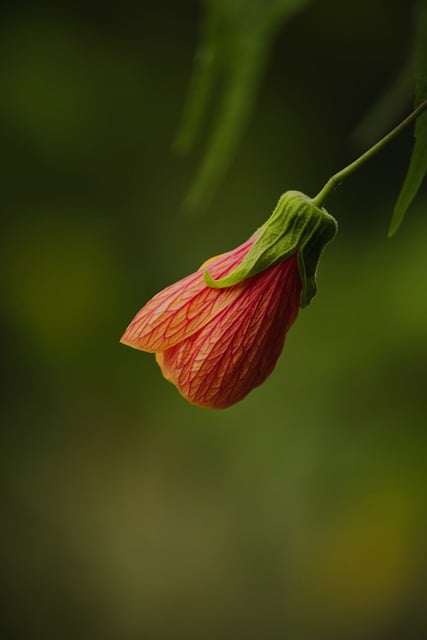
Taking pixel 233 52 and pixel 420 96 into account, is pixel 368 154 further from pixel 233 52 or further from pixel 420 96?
pixel 233 52

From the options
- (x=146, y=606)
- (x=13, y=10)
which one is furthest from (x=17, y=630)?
(x=13, y=10)

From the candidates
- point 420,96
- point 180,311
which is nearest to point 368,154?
point 420,96

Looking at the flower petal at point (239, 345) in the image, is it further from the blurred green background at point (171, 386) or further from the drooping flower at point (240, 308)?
the blurred green background at point (171, 386)

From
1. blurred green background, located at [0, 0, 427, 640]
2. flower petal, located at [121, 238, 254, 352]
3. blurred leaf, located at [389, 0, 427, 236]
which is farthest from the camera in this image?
blurred green background, located at [0, 0, 427, 640]

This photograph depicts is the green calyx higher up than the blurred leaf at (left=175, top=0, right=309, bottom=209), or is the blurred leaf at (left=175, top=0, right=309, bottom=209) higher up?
the blurred leaf at (left=175, top=0, right=309, bottom=209)

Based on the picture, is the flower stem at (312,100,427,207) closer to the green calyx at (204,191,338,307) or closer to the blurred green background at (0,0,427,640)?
the green calyx at (204,191,338,307)

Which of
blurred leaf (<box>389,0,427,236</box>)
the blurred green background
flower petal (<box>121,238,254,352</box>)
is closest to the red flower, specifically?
flower petal (<box>121,238,254,352</box>)

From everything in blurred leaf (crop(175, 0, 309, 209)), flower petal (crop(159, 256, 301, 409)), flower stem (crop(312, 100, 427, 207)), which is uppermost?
blurred leaf (crop(175, 0, 309, 209))

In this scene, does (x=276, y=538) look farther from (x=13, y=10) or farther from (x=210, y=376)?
(x=210, y=376)
